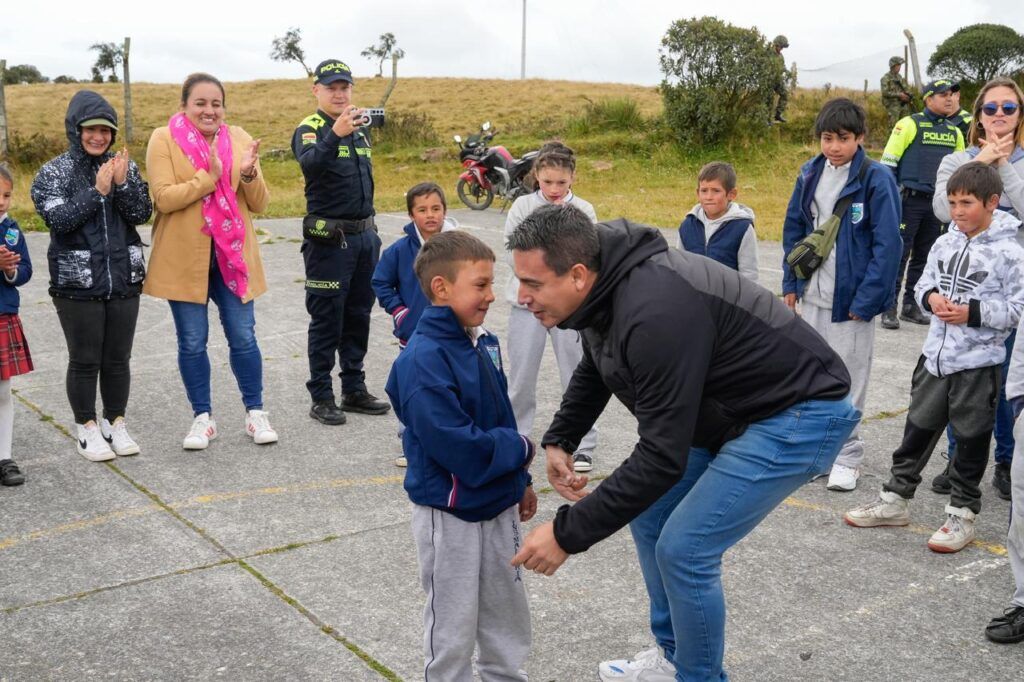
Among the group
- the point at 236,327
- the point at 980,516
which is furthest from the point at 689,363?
the point at 236,327

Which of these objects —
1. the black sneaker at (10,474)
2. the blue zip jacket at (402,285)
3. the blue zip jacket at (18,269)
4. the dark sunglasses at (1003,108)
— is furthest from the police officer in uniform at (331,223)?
the dark sunglasses at (1003,108)

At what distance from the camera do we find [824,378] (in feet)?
10.1

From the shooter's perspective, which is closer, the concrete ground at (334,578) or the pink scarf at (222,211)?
the concrete ground at (334,578)

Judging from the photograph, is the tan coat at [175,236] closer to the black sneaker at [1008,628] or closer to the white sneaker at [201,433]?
the white sneaker at [201,433]

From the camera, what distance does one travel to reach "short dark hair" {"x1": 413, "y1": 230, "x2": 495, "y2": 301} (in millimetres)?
3236

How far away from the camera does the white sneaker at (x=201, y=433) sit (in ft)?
19.1

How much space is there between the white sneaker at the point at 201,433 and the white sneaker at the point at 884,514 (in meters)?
3.45

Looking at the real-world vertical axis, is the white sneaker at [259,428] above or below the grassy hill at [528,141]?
below

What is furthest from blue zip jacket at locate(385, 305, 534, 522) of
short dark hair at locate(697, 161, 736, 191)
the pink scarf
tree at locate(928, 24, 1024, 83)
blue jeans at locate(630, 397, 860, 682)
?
tree at locate(928, 24, 1024, 83)

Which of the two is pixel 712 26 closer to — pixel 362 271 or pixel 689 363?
pixel 362 271

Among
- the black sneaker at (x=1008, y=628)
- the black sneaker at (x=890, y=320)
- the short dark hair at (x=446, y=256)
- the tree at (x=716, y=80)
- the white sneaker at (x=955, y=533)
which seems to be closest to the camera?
the short dark hair at (x=446, y=256)

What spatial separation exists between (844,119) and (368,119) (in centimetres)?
283

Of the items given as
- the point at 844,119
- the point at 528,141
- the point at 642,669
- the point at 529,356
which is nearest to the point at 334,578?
the point at 642,669

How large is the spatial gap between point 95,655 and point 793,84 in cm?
2403
